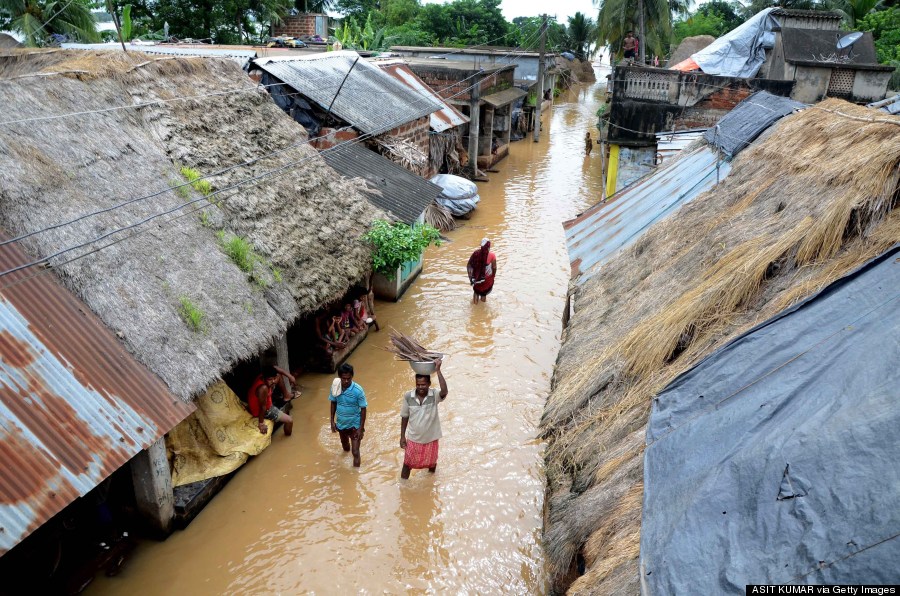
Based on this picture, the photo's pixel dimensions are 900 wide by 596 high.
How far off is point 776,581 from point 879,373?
1.22 metres

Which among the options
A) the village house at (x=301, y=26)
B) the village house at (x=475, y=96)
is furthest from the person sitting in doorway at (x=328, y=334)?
the village house at (x=301, y=26)

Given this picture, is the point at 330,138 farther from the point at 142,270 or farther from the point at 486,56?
the point at 486,56

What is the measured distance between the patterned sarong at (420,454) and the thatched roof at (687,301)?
1.74 m

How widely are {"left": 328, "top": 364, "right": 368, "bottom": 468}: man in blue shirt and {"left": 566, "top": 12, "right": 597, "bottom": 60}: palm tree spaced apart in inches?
2184

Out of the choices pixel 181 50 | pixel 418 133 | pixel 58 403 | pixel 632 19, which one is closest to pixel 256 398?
pixel 58 403

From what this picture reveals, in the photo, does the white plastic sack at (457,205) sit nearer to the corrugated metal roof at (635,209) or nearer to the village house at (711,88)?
the village house at (711,88)

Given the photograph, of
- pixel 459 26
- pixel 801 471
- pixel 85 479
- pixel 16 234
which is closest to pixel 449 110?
pixel 16 234

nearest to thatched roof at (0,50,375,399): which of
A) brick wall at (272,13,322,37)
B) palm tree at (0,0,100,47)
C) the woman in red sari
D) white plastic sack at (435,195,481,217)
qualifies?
the woman in red sari

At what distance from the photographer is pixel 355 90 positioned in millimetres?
14781

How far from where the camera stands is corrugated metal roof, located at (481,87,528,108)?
23297 millimetres

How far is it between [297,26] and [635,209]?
23.4m

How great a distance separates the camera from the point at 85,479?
4992 mm

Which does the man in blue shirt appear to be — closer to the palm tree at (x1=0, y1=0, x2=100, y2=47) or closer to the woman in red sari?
the woman in red sari

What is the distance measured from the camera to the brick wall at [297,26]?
27891 millimetres
